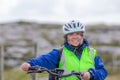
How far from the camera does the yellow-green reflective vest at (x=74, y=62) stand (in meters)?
8.57

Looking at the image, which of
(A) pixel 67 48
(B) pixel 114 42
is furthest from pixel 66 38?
(B) pixel 114 42

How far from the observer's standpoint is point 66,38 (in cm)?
873

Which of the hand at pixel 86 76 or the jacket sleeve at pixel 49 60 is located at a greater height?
the jacket sleeve at pixel 49 60

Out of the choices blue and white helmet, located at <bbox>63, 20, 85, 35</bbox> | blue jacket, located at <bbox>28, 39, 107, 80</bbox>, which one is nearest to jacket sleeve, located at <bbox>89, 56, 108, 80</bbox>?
blue jacket, located at <bbox>28, 39, 107, 80</bbox>

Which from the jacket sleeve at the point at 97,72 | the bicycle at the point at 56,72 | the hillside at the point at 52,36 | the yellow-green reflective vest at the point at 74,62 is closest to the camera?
the bicycle at the point at 56,72

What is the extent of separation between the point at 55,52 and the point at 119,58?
26.9m

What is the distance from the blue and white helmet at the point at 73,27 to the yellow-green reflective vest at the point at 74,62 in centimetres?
26

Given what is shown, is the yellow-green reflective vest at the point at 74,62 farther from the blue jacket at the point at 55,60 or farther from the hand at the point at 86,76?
the hand at the point at 86,76

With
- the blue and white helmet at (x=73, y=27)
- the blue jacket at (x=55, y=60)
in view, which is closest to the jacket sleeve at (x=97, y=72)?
the blue jacket at (x=55, y=60)

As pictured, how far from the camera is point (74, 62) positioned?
859 cm

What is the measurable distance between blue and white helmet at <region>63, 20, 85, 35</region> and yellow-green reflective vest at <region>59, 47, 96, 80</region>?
0.26 m

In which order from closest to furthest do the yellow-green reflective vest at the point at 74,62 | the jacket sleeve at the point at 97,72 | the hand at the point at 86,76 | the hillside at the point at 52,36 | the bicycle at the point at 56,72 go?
the bicycle at the point at 56,72, the hand at the point at 86,76, the jacket sleeve at the point at 97,72, the yellow-green reflective vest at the point at 74,62, the hillside at the point at 52,36

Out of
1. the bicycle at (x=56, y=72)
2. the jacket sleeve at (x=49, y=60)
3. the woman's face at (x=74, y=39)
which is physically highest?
the woman's face at (x=74, y=39)

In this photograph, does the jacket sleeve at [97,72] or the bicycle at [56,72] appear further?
the jacket sleeve at [97,72]
